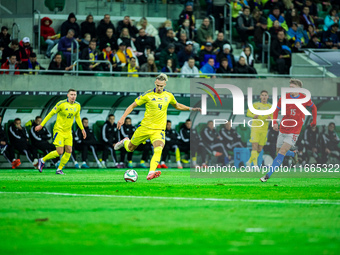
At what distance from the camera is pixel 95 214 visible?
788cm

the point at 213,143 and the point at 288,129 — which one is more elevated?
the point at 288,129

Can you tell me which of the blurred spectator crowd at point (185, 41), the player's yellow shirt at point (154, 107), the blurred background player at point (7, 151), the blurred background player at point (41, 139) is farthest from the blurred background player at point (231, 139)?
the player's yellow shirt at point (154, 107)

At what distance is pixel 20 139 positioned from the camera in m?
22.3

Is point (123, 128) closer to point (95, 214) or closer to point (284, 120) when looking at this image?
point (284, 120)

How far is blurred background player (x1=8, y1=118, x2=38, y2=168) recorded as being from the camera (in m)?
22.2

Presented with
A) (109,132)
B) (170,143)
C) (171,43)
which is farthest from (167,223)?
(171,43)

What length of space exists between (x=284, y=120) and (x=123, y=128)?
997 cm

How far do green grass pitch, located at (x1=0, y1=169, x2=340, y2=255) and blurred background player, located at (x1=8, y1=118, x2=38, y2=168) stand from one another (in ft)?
37.2

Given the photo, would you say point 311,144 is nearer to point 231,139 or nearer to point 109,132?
point 231,139

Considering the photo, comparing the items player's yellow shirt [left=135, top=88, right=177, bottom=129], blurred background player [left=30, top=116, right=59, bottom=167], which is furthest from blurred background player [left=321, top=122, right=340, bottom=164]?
player's yellow shirt [left=135, top=88, right=177, bottom=129]

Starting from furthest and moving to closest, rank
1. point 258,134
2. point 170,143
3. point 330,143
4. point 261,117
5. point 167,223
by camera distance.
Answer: point 170,143 → point 330,143 → point 261,117 → point 258,134 → point 167,223

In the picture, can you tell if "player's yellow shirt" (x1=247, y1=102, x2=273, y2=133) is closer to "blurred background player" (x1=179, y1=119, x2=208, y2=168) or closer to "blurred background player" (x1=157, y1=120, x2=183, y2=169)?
"blurred background player" (x1=179, y1=119, x2=208, y2=168)

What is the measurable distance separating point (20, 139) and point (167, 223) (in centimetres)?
1593

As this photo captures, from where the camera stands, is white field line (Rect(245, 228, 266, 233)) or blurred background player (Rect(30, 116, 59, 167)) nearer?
white field line (Rect(245, 228, 266, 233))
